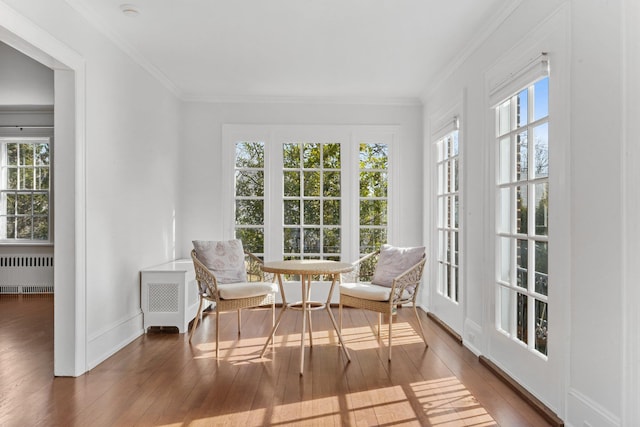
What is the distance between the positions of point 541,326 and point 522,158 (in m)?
1.08

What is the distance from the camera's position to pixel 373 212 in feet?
20.4

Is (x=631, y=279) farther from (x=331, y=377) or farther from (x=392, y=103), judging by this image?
(x=392, y=103)

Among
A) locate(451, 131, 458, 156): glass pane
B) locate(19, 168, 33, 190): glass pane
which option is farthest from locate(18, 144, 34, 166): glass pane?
locate(451, 131, 458, 156): glass pane

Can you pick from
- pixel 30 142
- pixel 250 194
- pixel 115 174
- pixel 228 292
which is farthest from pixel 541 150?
pixel 30 142

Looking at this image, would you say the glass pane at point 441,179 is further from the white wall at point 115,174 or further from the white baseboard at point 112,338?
the white baseboard at point 112,338

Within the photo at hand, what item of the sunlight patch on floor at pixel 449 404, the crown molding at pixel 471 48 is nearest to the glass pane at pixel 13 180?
the crown molding at pixel 471 48

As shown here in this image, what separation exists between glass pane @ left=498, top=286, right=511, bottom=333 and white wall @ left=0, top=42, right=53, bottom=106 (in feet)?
20.0

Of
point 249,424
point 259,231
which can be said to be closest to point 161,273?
point 259,231

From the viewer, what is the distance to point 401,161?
620cm

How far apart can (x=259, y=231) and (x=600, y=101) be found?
4.44m

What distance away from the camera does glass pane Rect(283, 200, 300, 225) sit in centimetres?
618

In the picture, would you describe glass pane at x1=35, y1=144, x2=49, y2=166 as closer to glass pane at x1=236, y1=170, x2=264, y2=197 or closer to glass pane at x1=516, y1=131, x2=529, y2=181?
glass pane at x1=236, y1=170, x2=264, y2=197

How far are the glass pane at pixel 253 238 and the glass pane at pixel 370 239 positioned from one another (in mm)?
1264

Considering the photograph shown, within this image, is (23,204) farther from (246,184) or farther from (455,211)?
(455,211)
